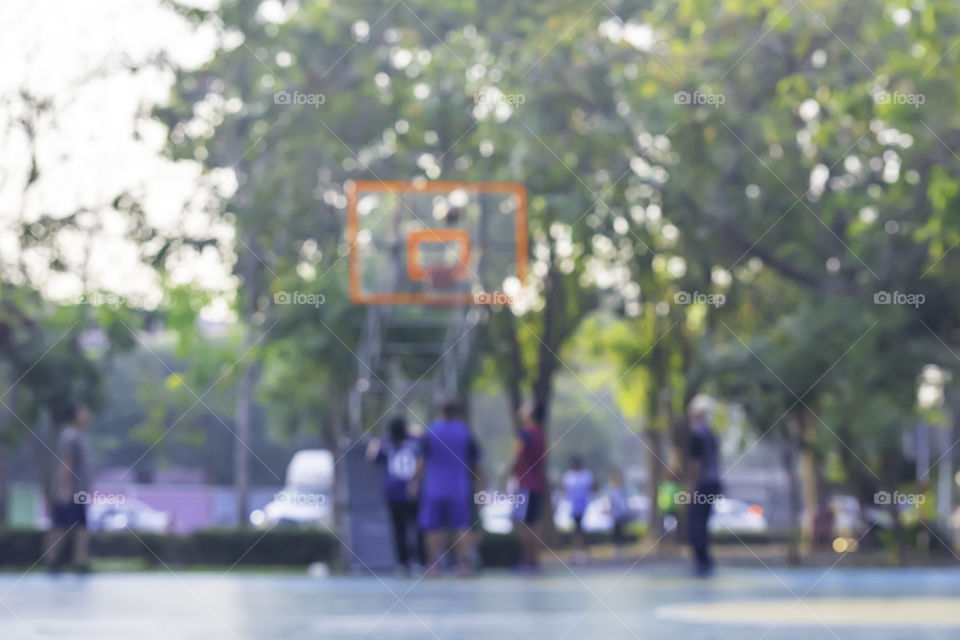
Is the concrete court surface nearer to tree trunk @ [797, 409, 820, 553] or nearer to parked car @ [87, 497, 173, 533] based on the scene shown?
tree trunk @ [797, 409, 820, 553]

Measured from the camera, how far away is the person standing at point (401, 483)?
17.4 metres

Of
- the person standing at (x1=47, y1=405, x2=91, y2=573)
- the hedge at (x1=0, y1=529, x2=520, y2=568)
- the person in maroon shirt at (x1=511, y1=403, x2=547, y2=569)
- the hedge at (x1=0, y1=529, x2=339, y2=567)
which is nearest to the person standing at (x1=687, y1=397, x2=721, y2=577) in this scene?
the person in maroon shirt at (x1=511, y1=403, x2=547, y2=569)

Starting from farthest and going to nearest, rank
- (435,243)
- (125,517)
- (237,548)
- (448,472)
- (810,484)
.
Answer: (125,517) → (810,484) → (237,548) → (435,243) → (448,472)

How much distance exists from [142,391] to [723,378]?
45.0 feet

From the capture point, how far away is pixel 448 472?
16312 mm

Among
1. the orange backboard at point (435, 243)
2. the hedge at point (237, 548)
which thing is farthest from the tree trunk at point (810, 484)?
the orange backboard at point (435, 243)

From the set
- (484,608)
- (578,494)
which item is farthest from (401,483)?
(578,494)

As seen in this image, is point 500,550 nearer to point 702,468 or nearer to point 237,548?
point 237,548

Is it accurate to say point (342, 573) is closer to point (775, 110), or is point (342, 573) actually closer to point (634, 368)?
point (775, 110)

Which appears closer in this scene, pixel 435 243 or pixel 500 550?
pixel 435 243

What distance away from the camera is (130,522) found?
179ft

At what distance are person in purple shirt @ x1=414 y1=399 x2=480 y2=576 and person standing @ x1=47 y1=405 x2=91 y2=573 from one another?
3595mm

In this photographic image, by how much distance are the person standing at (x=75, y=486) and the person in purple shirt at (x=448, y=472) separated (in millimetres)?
3595

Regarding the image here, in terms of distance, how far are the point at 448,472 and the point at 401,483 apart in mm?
1235
